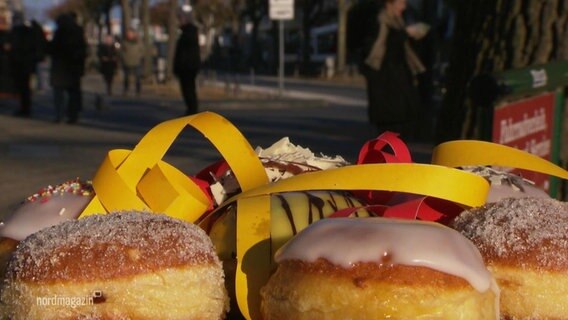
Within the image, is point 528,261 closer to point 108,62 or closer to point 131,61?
point 131,61

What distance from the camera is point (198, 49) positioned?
1941cm

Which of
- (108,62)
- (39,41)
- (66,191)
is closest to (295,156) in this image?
(66,191)

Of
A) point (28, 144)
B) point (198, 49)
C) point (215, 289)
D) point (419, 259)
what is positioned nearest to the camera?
point (419, 259)

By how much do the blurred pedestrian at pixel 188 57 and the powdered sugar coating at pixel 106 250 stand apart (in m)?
17.5

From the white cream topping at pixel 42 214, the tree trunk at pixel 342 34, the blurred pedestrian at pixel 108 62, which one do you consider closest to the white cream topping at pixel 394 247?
the white cream topping at pixel 42 214

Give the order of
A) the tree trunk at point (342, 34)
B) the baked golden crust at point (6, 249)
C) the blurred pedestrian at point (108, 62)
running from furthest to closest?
the tree trunk at point (342, 34) → the blurred pedestrian at point (108, 62) → the baked golden crust at point (6, 249)

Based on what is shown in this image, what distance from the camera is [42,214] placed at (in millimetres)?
1723

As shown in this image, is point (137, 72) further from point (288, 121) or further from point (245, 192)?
point (245, 192)

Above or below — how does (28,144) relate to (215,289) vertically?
below

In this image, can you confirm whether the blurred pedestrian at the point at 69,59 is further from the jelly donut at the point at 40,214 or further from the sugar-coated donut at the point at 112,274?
the sugar-coated donut at the point at 112,274

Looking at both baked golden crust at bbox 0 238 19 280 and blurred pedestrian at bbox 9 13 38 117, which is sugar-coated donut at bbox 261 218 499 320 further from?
blurred pedestrian at bbox 9 13 38 117

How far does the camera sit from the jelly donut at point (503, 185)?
176 cm

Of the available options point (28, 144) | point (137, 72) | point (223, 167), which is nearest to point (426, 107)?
point (28, 144)

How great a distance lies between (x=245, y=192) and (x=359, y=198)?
22 cm
